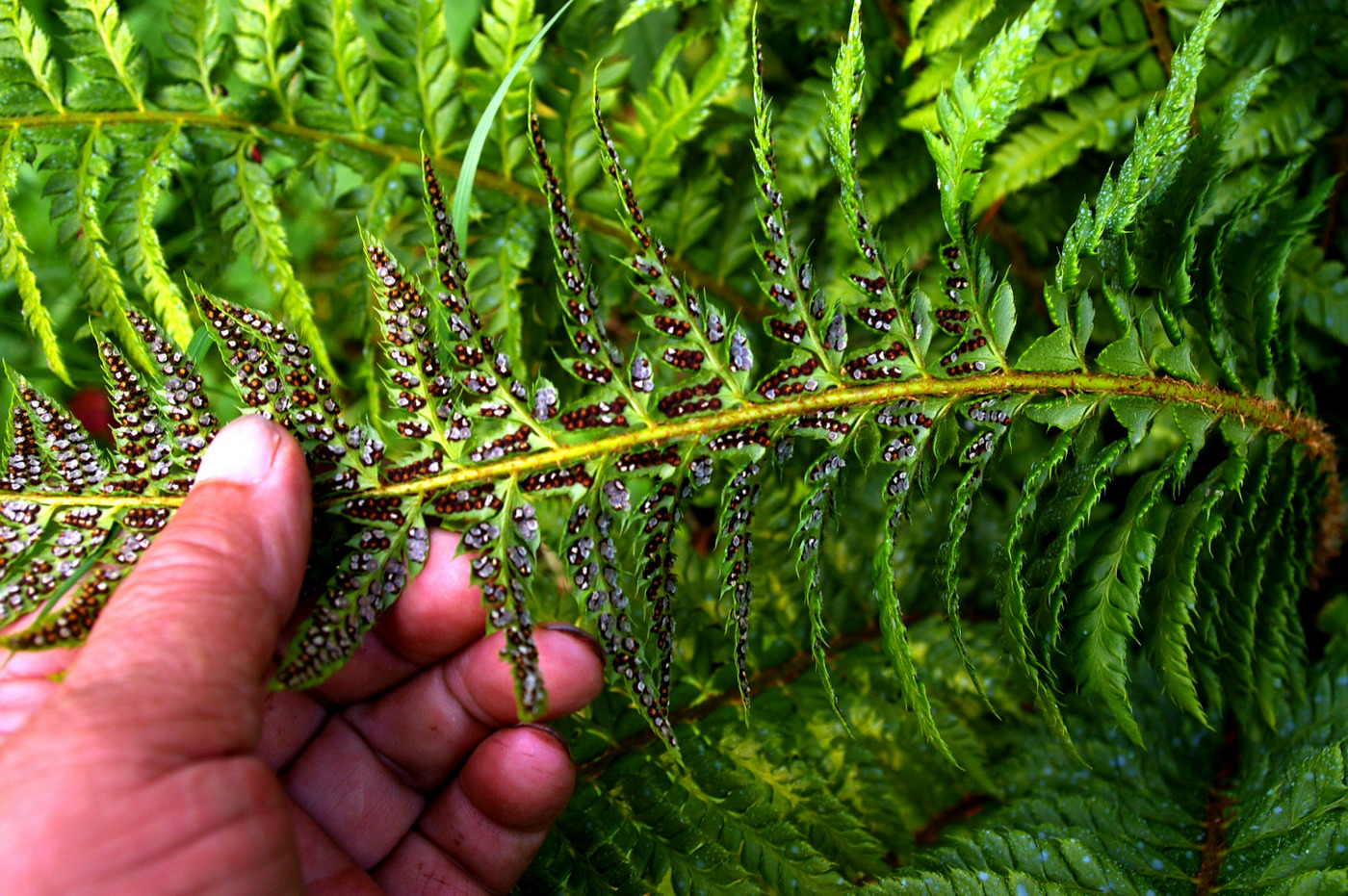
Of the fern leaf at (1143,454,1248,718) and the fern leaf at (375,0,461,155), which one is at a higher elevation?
the fern leaf at (375,0,461,155)

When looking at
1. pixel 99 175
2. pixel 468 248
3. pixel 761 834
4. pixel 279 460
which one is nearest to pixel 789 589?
pixel 761 834

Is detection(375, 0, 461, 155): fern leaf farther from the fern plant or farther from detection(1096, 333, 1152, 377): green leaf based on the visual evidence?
→ detection(1096, 333, 1152, 377): green leaf

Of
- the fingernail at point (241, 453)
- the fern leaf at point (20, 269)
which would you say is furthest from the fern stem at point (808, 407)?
the fern leaf at point (20, 269)

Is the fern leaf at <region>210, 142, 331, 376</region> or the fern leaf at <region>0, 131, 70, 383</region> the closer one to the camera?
the fern leaf at <region>0, 131, 70, 383</region>

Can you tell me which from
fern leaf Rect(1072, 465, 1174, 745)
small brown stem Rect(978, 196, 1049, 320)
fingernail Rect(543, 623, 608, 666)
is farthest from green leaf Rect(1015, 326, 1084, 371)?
small brown stem Rect(978, 196, 1049, 320)

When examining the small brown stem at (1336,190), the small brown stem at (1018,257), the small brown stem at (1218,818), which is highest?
the small brown stem at (1336,190)

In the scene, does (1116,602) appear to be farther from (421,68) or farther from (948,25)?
(421,68)

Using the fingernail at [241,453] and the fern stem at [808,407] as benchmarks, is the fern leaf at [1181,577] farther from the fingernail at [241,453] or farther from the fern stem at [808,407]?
the fingernail at [241,453]
